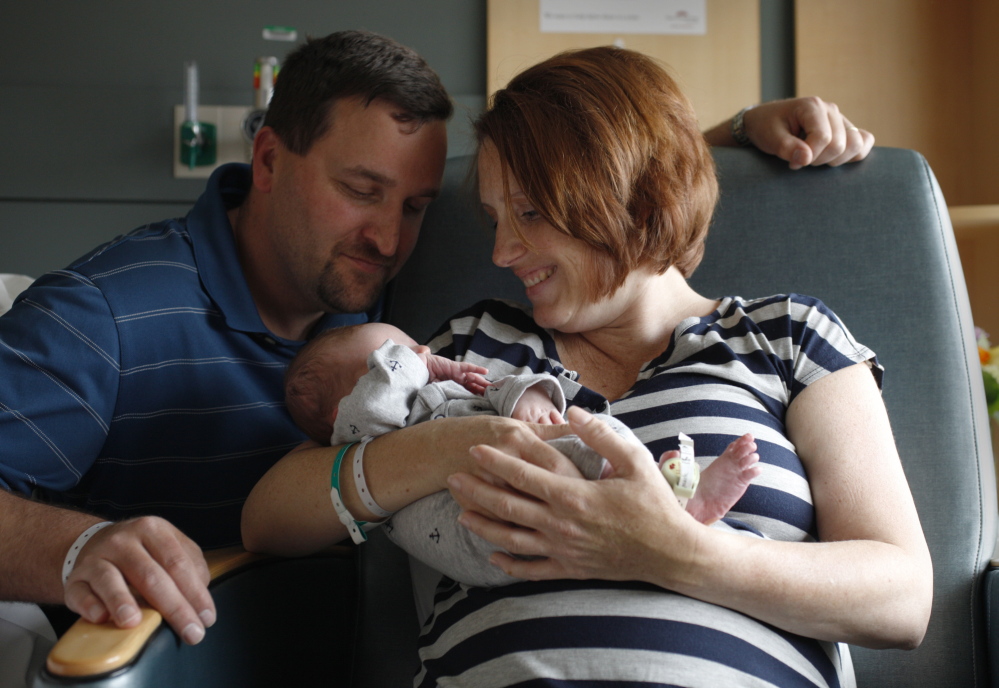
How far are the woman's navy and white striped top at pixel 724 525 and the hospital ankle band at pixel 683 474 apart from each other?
0.12m

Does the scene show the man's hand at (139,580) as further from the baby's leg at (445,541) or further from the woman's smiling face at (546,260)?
the woman's smiling face at (546,260)

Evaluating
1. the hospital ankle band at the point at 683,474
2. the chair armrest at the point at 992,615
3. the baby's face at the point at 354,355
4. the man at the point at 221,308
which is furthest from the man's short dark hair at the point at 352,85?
the chair armrest at the point at 992,615

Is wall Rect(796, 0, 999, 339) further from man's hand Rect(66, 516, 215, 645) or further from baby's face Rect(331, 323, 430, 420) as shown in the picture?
man's hand Rect(66, 516, 215, 645)

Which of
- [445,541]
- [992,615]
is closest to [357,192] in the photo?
[445,541]

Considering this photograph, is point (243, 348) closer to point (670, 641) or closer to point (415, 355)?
point (415, 355)

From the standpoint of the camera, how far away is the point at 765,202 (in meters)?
1.44

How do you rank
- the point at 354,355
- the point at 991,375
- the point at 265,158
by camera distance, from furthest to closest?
the point at 991,375, the point at 265,158, the point at 354,355

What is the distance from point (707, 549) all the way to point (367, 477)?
0.44 metres

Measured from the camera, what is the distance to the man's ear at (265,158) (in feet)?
5.13

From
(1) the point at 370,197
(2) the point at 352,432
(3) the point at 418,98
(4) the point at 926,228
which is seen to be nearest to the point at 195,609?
(2) the point at 352,432

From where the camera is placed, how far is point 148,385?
130 centimetres

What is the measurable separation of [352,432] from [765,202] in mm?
852

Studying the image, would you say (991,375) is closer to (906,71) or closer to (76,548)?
(906,71)

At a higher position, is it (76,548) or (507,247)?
(507,247)
